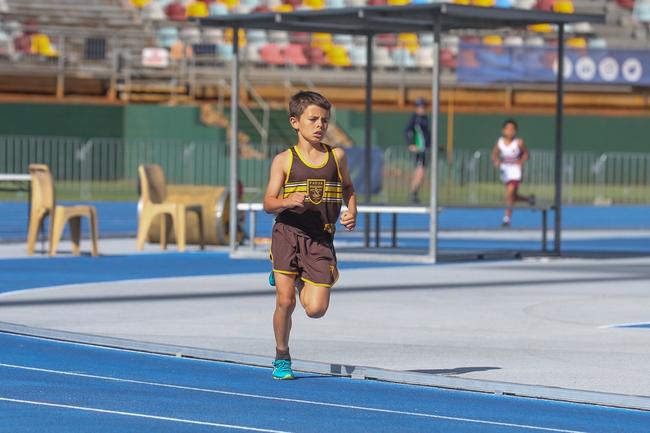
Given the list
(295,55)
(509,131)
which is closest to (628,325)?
(509,131)

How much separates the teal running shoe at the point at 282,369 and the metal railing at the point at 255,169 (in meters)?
27.3

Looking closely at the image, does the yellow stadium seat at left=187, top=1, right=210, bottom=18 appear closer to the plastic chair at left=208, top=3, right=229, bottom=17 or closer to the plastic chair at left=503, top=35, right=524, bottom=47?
the plastic chair at left=208, top=3, right=229, bottom=17

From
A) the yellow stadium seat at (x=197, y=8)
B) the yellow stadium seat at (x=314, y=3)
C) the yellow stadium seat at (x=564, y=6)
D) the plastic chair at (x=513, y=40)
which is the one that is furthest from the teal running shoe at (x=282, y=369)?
the yellow stadium seat at (x=564, y=6)

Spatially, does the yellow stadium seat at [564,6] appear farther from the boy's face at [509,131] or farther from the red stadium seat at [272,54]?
the boy's face at [509,131]

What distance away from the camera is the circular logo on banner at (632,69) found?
44.5 metres

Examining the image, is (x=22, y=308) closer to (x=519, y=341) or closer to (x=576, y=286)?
(x=519, y=341)

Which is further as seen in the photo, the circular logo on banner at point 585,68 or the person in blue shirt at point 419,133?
the circular logo on banner at point 585,68

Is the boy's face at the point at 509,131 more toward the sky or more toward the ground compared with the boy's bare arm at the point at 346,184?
more toward the sky

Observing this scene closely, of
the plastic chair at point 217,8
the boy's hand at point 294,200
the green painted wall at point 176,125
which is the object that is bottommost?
the boy's hand at point 294,200

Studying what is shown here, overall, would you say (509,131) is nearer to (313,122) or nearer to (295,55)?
(295,55)

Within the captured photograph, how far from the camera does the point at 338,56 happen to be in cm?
4550

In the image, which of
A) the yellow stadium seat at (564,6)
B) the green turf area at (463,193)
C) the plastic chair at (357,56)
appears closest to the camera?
the green turf area at (463,193)

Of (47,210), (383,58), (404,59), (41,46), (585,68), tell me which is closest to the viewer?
(47,210)

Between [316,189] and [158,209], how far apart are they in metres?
13.6
